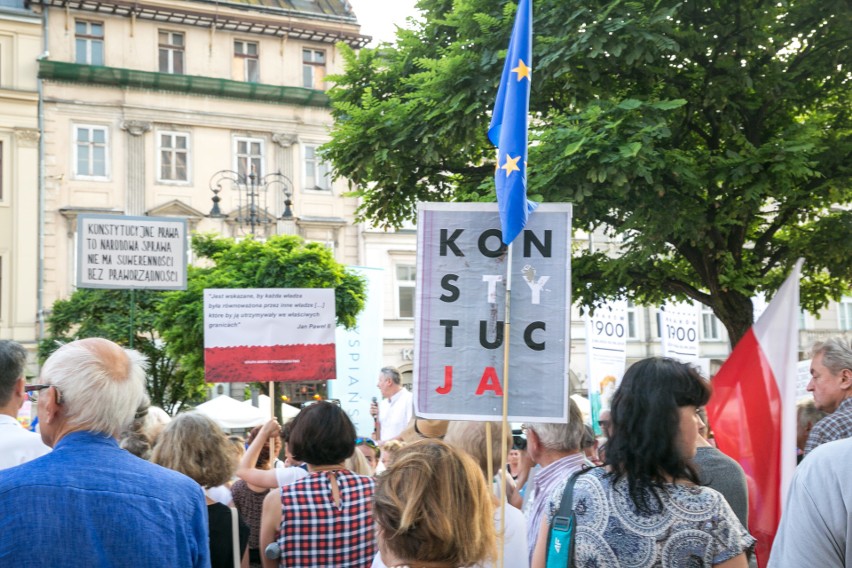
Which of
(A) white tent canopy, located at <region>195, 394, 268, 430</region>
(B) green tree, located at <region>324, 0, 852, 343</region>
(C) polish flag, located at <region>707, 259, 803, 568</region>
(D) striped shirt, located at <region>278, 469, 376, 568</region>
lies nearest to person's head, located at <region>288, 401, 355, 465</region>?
(D) striped shirt, located at <region>278, 469, 376, 568</region>

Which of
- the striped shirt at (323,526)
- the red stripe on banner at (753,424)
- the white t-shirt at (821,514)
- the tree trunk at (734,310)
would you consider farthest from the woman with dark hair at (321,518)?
the tree trunk at (734,310)

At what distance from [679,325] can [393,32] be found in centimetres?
729

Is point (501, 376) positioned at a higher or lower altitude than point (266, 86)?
lower

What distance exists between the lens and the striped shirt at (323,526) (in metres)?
4.33

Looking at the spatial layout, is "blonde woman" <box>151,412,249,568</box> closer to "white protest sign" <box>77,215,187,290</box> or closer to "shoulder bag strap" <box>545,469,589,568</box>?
"shoulder bag strap" <box>545,469,589,568</box>

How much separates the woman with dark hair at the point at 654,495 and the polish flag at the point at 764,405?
286 cm

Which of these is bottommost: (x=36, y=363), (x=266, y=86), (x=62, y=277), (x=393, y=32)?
(x=36, y=363)

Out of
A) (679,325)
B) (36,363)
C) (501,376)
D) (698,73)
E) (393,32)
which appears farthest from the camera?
(36,363)

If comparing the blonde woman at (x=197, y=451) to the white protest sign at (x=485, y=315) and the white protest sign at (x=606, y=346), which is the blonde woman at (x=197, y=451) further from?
the white protest sign at (x=606, y=346)

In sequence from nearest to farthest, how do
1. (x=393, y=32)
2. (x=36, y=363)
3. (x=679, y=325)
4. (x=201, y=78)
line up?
(x=393, y=32), (x=679, y=325), (x=36, y=363), (x=201, y=78)

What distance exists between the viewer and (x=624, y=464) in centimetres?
313

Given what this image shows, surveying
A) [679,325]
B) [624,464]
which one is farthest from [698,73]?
[624,464]

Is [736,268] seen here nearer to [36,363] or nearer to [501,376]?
[501,376]

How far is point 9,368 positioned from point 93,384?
145 centimetres
